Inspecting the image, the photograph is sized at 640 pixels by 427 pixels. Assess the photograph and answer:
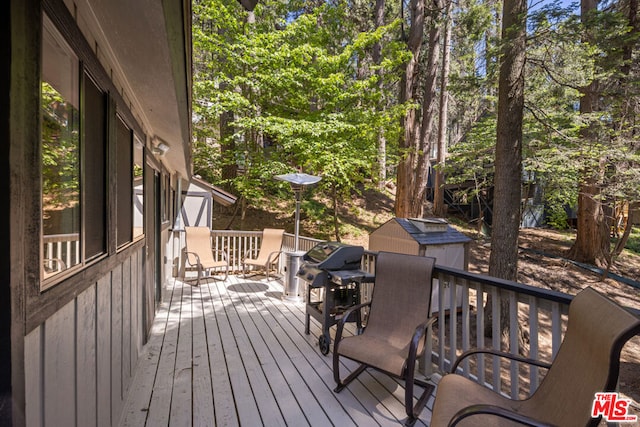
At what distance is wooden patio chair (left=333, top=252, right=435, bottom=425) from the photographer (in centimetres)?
238

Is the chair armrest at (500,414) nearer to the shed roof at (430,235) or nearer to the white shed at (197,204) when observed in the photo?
the shed roof at (430,235)

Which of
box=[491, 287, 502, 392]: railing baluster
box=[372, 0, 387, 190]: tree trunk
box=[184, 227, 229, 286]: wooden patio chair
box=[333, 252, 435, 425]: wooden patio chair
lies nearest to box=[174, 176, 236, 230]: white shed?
box=[184, 227, 229, 286]: wooden patio chair

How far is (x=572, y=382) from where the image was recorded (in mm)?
1566

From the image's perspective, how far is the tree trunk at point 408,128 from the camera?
10.1 metres

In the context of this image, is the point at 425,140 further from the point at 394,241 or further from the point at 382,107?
the point at 394,241

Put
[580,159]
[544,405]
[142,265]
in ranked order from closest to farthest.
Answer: [544,405] → [142,265] → [580,159]

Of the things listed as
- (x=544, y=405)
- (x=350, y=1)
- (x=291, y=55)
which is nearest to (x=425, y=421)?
(x=544, y=405)

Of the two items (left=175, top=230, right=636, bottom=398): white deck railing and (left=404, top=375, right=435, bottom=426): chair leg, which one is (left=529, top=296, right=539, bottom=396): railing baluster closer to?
(left=175, top=230, right=636, bottom=398): white deck railing

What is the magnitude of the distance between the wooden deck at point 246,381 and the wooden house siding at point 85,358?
12.8 inches

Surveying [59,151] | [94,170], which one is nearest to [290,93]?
[94,170]

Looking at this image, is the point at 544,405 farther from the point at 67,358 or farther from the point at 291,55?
the point at 291,55

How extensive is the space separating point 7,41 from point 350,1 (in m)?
14.8

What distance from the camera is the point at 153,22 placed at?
1412 mm

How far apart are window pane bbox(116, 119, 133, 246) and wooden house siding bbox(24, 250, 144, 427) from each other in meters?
0.25
